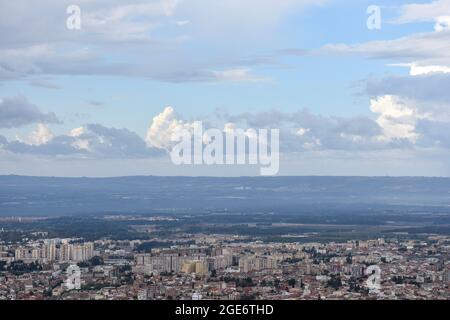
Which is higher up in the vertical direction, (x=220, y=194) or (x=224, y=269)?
(x=220, y=194)

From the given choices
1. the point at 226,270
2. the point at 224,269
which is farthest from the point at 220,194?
the point at 226,270

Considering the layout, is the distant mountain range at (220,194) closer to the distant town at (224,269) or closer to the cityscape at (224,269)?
the cityscape at (224,269)

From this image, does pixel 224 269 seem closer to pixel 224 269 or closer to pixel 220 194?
pixel 224 269

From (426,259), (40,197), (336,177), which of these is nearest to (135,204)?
(40,197)

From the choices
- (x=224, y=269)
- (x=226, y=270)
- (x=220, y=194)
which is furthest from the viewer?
(x=220, y=194)

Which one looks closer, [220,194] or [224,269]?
[224,269]

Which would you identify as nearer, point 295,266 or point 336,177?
point 295,266
